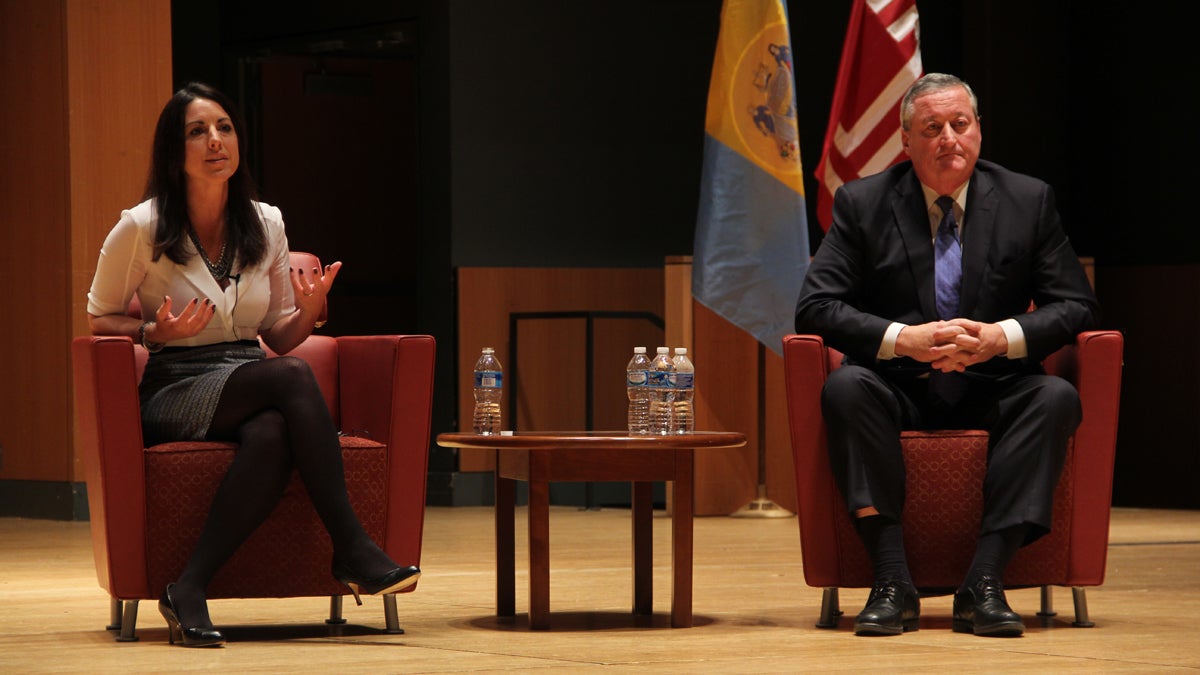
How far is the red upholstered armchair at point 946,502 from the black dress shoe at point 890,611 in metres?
0.11

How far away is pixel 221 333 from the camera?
3.55 m

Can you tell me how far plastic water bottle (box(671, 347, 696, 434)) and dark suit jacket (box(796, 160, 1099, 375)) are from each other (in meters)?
0.25

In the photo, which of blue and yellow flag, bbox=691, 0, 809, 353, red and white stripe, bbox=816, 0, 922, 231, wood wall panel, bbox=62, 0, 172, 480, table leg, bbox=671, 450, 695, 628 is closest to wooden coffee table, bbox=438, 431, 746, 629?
table leg, bbox=671, 450, 695, 628

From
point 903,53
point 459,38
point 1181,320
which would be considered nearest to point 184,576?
point 903,53

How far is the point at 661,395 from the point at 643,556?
341 millimetres

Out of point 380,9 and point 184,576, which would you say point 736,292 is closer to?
point 380,9

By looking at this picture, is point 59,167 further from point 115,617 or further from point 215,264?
point 115,617

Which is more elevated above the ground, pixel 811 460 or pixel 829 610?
pixel 811 460

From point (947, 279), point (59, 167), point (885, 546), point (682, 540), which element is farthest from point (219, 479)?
point (59, 167)

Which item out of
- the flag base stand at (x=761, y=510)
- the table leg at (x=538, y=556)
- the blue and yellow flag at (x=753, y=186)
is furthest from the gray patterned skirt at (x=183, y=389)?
the flag base stand at (x=761, y=510)

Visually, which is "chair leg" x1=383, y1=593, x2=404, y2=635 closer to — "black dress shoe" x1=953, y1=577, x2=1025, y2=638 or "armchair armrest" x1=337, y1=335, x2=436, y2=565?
"armchair armrest" x1=337, y1=335, x2=436, y2=565

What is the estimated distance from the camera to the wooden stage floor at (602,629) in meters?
2.99

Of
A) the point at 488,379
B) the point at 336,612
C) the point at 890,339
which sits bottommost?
the point at 336,612

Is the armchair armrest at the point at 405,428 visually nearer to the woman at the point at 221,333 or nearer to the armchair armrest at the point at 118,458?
the woman at the point at 221,333
